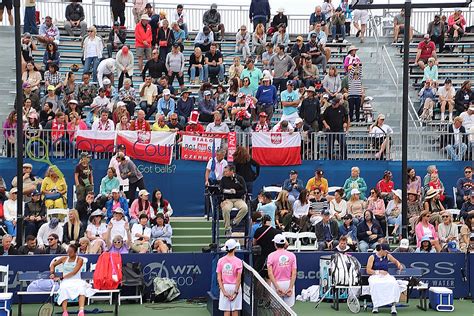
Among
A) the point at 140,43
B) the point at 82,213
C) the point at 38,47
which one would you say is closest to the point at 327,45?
the point at 140,43

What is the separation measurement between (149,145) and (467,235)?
7.91 m

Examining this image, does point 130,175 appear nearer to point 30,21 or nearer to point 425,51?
point 30,21

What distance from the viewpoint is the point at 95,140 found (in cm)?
2991

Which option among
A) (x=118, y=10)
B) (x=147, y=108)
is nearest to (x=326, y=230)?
(x=147, y=108)

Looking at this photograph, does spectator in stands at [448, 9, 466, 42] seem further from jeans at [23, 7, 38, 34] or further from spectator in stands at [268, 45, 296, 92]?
jeans at [23, 7, 38, 34]

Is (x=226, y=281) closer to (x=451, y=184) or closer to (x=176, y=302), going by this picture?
(x=176, y=302)

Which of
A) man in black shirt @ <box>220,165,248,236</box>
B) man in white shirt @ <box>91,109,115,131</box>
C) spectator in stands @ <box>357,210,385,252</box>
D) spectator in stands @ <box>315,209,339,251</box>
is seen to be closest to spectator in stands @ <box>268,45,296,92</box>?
man in white shirt @ <box>91,109,115,131</box>

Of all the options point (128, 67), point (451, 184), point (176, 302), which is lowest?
point (176, 302)

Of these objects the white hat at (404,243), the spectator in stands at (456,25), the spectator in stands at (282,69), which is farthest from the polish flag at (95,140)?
the spectator in stands at (456,25)

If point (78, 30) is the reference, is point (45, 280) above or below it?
below

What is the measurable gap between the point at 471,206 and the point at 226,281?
854 centimetres

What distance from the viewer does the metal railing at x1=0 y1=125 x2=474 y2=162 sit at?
29797 millimetres

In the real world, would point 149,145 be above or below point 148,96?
below

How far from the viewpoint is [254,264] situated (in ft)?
79.0
